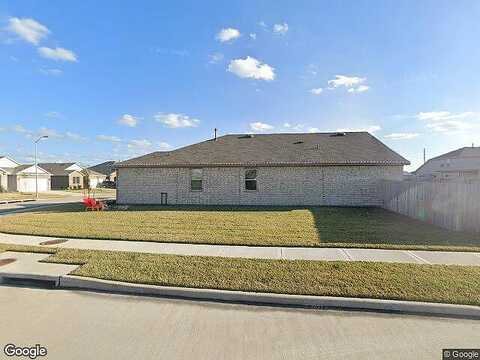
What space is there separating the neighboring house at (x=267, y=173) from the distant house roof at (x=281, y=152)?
52 mm

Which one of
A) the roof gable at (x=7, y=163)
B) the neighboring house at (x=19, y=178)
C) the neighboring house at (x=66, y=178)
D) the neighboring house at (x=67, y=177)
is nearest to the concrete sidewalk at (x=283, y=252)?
the neighboring house at (x=19, y=178)

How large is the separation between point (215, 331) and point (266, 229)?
628cm

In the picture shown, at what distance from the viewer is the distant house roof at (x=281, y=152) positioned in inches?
633

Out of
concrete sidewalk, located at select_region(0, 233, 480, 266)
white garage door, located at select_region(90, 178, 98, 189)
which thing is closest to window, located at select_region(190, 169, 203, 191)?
concrete sidewalk, located at select_region(0, 233, 480, 266)

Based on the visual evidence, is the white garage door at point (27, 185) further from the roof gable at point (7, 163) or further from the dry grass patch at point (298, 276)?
the dry grass patch at point (298, 276)

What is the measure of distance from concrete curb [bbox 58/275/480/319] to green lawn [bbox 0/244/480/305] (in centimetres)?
14

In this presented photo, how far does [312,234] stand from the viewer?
8.92 m

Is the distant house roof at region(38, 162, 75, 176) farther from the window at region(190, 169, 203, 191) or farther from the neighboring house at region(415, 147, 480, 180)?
the neighboring house at region(415, 147, 480, 180)

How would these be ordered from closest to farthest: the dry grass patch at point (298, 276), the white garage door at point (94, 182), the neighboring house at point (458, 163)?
1. the dry grass patch at point (298, 276)
2. the neighboring house at point (458, 163)
3. the white garage door at point (94, 182)

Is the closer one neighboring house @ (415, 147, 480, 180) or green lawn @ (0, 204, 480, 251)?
green lawn @ (0, 204, 480, 251)

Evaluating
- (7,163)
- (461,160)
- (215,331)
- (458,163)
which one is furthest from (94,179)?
(461,160)

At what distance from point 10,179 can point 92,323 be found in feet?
169

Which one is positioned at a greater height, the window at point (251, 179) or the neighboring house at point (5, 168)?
the neighboring house at point (5, 168)

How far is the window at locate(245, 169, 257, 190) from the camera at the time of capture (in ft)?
55.2
